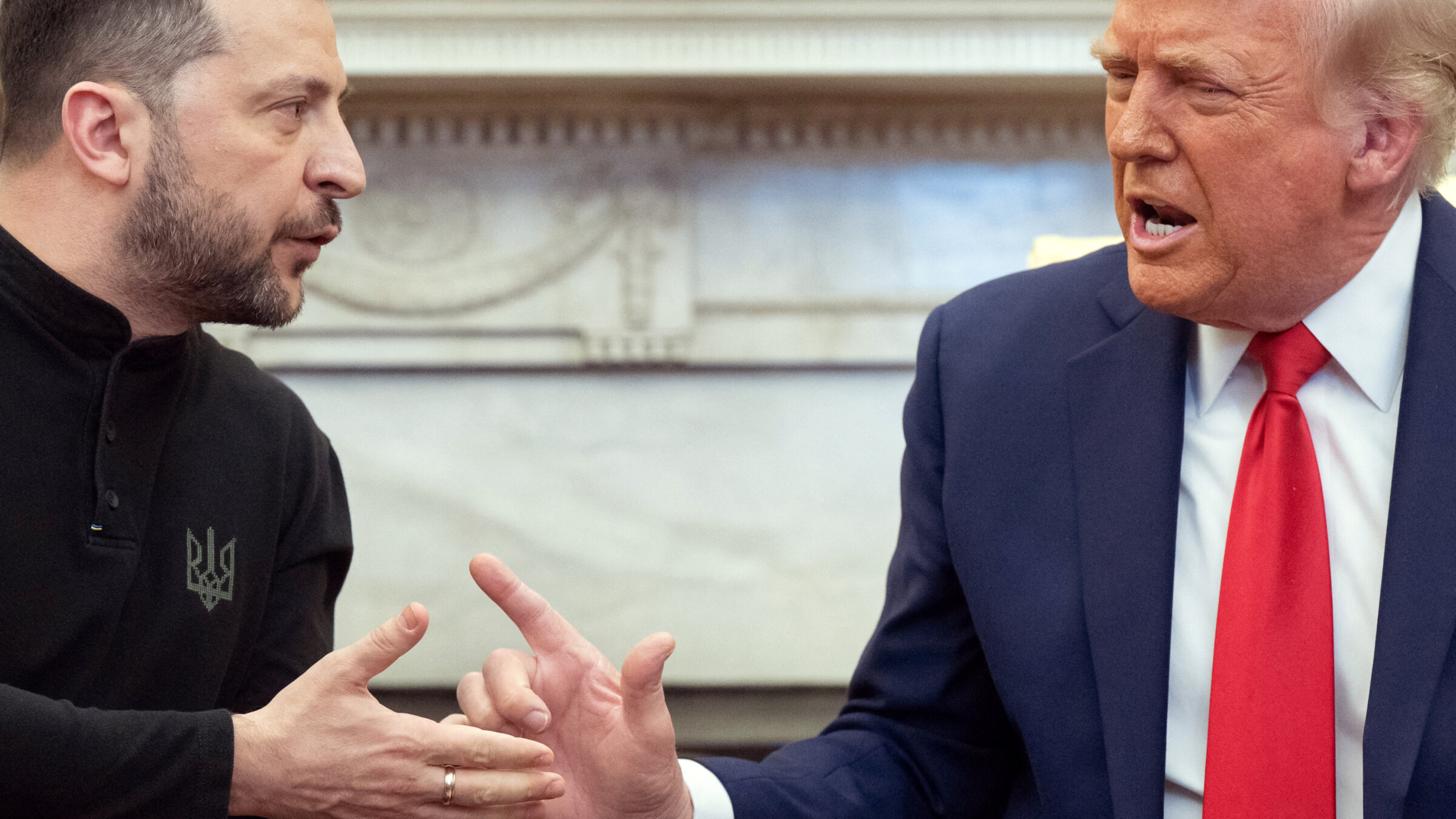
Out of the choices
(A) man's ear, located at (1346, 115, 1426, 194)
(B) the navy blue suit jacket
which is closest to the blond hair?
(A) man's ear, located at (1346, 115, 1426, 194)

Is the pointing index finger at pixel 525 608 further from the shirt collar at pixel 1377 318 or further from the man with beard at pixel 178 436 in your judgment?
the shirt collar at pixel 1377 318

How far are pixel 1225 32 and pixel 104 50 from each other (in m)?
1.07

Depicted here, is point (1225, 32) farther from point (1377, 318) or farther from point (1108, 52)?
point (1377, 318)

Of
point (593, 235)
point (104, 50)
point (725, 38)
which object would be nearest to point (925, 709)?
point (104, 50)

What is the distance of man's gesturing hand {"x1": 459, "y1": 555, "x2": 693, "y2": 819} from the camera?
101cm

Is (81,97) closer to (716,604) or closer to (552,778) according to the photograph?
(552,778)

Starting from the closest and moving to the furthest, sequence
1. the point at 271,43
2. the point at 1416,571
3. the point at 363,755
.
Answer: the point at 1416,571 < the point at 363,755 < the point at 271,43

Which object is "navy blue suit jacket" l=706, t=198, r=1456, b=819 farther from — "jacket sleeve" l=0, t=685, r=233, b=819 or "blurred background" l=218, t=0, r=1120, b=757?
"blurred background" l=218, t=0, r=1120, b=757

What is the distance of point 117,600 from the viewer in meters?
1.17

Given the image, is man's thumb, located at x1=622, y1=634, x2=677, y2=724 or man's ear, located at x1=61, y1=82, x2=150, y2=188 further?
man's ear, located at x1=61, y1=82, x2=150, y2=188

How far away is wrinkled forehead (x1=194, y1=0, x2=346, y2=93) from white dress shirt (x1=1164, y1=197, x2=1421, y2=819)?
97 centimetres

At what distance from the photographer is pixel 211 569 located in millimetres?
1288

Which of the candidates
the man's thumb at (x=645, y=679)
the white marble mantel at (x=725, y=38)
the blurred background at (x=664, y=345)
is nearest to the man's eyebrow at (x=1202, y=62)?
the man's thumb at (x=645, y=679)

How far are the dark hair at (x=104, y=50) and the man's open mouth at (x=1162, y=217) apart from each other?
0.93 meters
